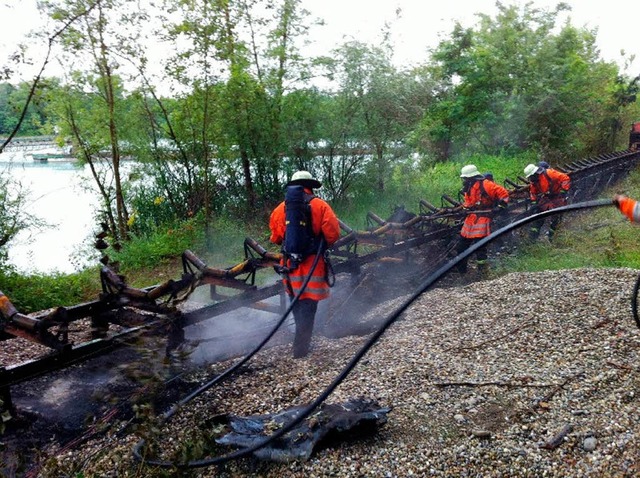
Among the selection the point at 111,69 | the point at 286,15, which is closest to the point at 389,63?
the point at 286,15

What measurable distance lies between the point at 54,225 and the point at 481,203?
320 inches

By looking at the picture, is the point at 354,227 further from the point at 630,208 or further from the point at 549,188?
the point at 630,208

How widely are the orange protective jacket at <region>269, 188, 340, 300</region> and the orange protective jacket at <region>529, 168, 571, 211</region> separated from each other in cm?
639

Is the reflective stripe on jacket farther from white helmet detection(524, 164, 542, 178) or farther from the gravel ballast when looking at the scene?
the gravel ballast

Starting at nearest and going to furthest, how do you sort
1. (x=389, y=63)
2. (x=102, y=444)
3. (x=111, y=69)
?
(x=102, y=444) < (x=111, y=69) < (x=389, y=63)

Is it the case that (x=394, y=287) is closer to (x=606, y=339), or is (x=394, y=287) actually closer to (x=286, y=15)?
(x=606, y=339)

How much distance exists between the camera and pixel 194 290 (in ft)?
20.8

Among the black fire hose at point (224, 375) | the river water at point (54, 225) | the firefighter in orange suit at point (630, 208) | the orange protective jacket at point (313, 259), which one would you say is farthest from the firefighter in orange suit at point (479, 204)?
the river water at point (54, 225)

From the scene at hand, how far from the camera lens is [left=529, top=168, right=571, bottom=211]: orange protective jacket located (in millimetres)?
10227

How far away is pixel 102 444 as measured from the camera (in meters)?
3.90

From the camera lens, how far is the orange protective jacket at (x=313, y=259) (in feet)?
17.9

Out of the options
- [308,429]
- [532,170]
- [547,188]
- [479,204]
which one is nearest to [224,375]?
[308,429]

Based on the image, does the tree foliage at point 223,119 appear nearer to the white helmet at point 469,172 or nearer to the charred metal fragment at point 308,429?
the white helmet at point 469,172

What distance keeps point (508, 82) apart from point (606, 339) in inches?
619
